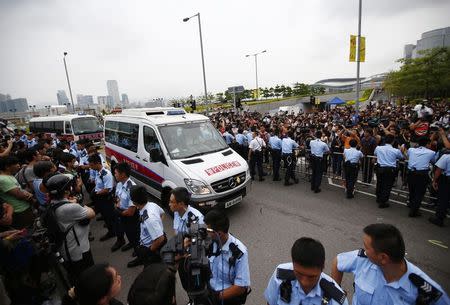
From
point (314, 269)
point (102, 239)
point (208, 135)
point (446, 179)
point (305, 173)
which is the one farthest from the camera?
point (305, 173)

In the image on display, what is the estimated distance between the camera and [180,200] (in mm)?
3164

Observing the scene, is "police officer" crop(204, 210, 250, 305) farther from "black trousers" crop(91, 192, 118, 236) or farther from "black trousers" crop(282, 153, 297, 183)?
"black trousers" crop(282, 153, 297, 183)

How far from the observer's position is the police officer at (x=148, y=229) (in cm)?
325

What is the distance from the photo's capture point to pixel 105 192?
202 inches

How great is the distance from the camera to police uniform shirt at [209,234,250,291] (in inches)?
93.5

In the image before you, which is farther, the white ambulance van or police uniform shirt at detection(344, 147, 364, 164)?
police uniform shirt at detection(344, 147, 364, 164)

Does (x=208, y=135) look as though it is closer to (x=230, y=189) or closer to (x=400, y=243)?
(x=230, y=189)

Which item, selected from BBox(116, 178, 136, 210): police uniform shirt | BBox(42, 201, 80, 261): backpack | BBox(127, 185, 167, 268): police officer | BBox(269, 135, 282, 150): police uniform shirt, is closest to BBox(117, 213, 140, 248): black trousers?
Result: BBox(116, 178, 136, 210): police uniform shirt

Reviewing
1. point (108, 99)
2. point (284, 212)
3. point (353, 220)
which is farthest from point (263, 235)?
point (108, 99)

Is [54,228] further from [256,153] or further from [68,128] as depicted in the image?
[68,128]

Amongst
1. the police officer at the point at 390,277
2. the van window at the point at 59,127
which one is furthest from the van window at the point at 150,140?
the van window at the point at 59,127

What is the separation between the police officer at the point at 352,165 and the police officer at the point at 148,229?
18.2 ft

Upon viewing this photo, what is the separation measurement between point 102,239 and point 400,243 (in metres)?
5.71

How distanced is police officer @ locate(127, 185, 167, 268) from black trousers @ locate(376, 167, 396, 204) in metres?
5.51
